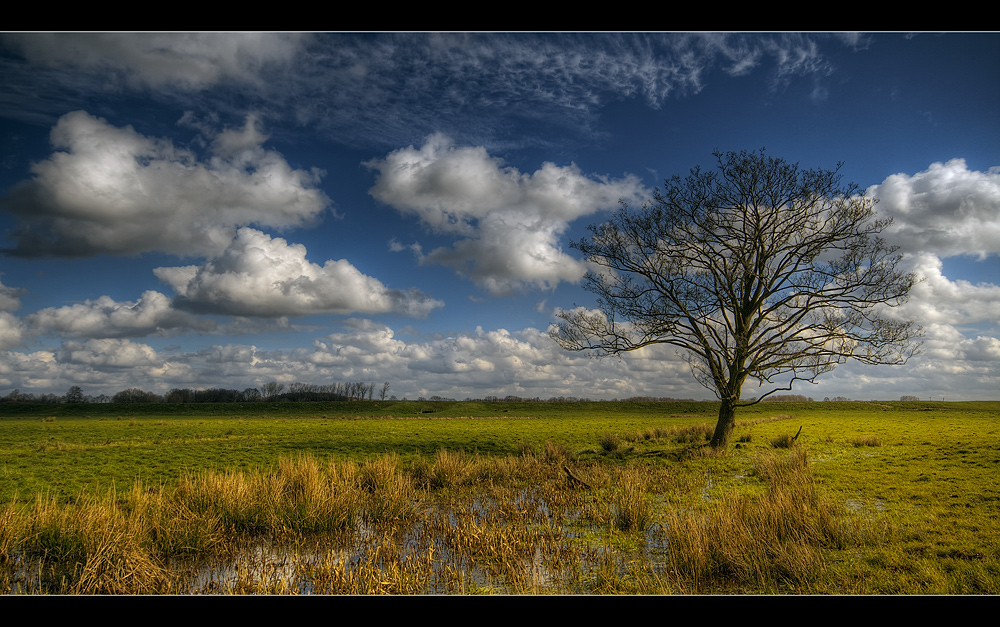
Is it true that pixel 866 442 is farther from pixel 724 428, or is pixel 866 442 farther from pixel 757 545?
pixel 757 545

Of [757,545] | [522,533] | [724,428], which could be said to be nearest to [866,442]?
[724,428]

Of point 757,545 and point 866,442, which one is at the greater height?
point 757,545

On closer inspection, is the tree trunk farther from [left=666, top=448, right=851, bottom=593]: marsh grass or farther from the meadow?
[left=666, top=448, right=851, bottom=593]: marsh grass

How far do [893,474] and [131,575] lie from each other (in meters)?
18.7

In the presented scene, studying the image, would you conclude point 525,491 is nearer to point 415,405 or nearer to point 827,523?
point 827,523

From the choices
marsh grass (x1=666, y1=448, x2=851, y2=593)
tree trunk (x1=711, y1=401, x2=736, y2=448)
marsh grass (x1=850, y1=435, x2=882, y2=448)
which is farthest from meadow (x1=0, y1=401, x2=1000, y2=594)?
marsh grass (x1=850, y1=435, x2=882, y2=448)

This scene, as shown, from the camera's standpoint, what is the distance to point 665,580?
19.7 ft

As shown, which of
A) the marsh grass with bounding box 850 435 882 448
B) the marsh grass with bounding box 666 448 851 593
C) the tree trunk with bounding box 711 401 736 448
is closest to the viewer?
the marsh grass with bounding box 666 448 851 593

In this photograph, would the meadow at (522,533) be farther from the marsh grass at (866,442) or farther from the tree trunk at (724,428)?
the marsh grass at (866,442)

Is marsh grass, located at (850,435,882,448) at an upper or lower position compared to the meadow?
lower

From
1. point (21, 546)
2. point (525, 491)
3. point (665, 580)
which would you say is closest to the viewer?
point (665, 580)
